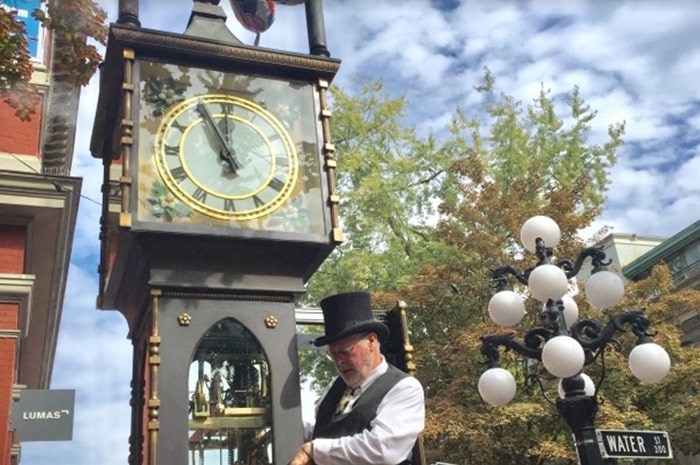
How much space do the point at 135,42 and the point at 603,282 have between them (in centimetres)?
391

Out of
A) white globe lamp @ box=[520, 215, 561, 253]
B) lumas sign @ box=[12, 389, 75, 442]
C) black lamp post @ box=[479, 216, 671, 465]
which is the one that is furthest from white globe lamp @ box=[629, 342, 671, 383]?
lumas sign @ box=[12, 389, 75, 442]

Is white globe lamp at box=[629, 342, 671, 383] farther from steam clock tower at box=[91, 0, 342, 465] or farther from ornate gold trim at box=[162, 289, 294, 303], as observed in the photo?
ornate gold trim at box=[162, 289, 294, 303]

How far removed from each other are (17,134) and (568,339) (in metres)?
6.57

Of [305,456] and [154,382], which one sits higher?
[154,382]

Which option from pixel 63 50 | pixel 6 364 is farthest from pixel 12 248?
pixel 63 50

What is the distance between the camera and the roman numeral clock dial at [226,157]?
312 cm

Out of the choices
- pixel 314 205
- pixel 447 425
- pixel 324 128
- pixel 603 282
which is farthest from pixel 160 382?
pixel 447 425

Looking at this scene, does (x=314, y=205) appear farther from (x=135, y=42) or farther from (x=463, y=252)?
(x=463, y=252)

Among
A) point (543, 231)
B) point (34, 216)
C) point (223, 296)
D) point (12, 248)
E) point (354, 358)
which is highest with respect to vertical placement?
point (34, 216)

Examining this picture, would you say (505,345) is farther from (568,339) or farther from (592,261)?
(592,261)

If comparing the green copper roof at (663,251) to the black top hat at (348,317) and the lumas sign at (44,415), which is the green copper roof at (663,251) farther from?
the black top hat at (348,317)

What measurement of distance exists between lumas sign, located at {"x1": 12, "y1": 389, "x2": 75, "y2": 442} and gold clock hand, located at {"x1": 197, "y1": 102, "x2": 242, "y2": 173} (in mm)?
4411

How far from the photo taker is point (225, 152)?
127 inches

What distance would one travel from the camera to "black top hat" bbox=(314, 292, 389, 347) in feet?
7.54
